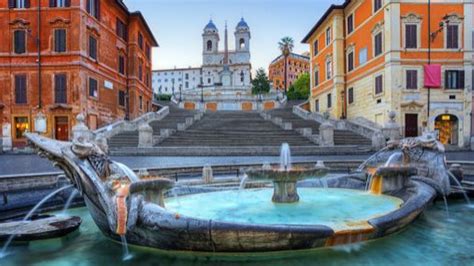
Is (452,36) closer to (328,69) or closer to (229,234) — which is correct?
(328,69)

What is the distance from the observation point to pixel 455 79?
95.7ft

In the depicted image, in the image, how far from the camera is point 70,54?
98.7 ft

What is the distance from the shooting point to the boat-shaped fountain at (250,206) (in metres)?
5.43

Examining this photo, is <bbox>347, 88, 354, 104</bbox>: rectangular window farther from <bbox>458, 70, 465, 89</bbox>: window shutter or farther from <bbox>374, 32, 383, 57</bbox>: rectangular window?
<bbox>458, 70, 465, 89</bbox>: window shutter

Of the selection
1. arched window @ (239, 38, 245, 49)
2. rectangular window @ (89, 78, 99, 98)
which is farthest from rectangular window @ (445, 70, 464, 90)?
arched window @ (239, 38, 245, 49)

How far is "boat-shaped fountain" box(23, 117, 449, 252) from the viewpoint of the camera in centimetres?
543

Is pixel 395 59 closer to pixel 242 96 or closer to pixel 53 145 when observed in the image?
pixel 53 145

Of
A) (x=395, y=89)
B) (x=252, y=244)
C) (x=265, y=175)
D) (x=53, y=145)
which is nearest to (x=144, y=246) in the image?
(x=252, y=244)

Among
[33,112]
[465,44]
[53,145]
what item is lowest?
[53,145]

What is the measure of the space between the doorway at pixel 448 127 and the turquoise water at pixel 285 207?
2344 cm

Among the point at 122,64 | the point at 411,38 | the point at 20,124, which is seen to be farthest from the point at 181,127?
the point at 411,38

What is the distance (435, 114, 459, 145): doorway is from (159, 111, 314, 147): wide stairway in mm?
12053

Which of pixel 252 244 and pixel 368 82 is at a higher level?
pixel 368 82

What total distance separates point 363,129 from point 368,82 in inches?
278
